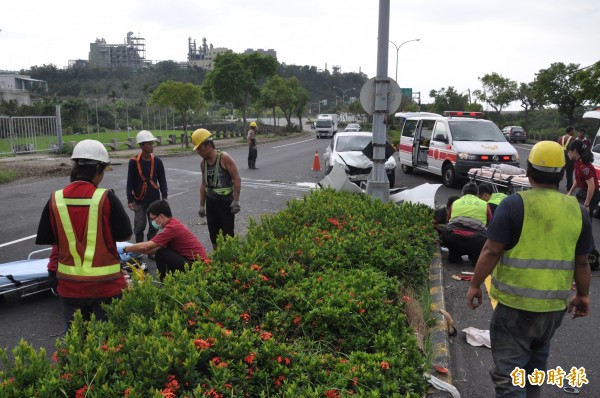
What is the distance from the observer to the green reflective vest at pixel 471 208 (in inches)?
276

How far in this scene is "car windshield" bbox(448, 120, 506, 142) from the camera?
47.7 feet

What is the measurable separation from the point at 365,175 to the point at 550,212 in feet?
35.1

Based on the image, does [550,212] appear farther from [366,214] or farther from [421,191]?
[421,191]

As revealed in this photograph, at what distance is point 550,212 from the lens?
10.2 feet

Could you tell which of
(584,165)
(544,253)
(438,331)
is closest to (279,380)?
(544,253)

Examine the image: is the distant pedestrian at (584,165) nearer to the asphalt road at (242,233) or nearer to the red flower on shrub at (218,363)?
the asphalt road at (242,233)

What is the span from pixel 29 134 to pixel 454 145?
17.6 metres

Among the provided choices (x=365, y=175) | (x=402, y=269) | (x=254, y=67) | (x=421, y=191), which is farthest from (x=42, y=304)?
(x=254, y=67)

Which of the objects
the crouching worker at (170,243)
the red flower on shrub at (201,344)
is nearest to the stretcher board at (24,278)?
the crouching worker at (170,243)

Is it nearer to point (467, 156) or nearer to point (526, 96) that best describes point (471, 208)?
point (467, 156)

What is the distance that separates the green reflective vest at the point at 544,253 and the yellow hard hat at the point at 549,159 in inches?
5.5

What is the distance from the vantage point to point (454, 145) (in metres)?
14.0

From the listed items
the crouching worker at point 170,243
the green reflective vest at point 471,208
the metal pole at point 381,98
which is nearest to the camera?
the crouching worker at point 170,243

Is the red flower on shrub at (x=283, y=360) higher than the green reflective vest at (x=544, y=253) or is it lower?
lower
